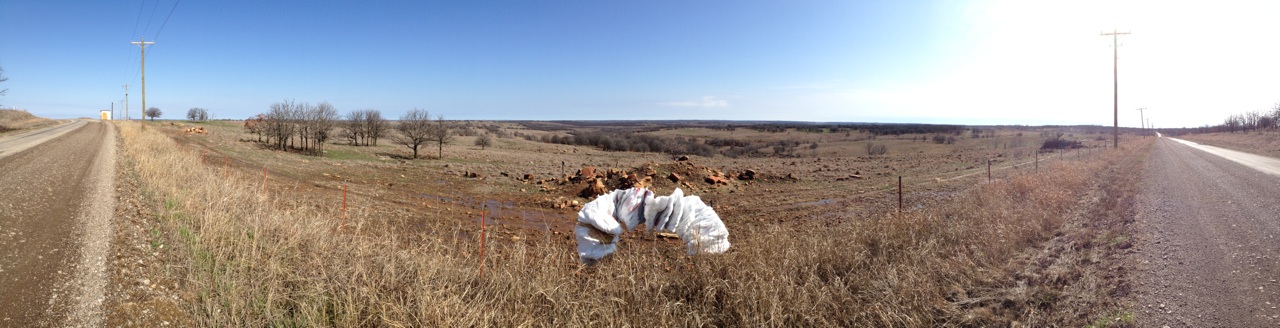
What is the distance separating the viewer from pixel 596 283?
513cm

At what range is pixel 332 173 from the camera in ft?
66.9

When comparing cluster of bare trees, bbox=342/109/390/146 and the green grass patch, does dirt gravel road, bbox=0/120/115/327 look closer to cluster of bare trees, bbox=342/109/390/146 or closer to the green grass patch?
the green grass patch

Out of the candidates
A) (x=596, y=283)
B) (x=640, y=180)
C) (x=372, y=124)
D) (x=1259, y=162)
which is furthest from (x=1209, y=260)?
(x=372, y=124)

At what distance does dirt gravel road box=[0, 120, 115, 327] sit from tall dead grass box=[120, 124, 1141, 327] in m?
→ 0.56

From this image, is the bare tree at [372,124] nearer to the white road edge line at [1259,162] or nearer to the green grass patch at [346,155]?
the green grass patch at [346,155]

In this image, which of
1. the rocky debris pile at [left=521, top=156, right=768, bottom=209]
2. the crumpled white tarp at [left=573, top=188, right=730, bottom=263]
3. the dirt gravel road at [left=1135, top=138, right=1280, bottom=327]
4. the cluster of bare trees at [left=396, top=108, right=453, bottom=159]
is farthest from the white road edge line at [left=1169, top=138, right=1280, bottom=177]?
the cluster of bare trees at [left=396, top=108, right=453, bottom=159]

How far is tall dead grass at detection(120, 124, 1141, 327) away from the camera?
14.2 ft

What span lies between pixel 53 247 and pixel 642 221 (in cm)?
614

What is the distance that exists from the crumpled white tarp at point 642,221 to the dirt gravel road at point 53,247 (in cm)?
443

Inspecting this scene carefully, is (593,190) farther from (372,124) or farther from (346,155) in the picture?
(372,124)

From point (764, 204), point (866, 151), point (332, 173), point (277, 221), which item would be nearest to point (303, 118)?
point (332, 173)

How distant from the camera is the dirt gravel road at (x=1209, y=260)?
4258 mm

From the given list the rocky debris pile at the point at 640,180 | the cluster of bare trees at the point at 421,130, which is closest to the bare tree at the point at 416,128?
the cluster of bare trees at the point at 421,130

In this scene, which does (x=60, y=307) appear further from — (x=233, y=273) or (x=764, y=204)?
(x=764, y=204)
